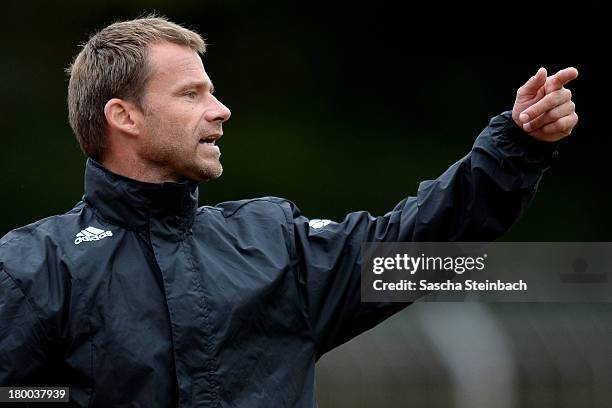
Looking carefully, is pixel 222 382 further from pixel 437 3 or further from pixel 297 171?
pixel 437 3

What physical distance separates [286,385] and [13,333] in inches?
19.3

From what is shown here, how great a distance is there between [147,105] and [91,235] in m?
0.31

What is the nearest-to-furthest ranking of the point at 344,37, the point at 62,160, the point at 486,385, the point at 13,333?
the point at 13,333 → the point at 486,385 → the point at 62,160 → the point at 344,37

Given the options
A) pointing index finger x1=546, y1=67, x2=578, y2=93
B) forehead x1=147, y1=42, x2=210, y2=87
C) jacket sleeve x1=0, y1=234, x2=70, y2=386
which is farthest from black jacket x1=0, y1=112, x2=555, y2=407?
forehead x1=147, y1=42, x2=210, y2=87

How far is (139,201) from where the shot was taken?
93.3 inches

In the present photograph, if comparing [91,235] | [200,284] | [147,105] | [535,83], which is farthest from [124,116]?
[535,83]

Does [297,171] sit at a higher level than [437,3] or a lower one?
lower

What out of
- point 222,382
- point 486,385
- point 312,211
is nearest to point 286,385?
point 222,382

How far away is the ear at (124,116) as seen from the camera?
8.28ft

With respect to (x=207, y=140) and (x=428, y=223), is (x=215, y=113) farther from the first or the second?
(x=428, y=223)

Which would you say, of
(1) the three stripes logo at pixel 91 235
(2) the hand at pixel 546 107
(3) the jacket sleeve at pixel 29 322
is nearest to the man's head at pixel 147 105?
(1) the three stripes logo at pixel 91 235

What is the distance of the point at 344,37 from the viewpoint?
557 centimetres

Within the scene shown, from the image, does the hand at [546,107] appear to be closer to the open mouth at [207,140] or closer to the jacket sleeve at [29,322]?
the open mouth at [207,140]

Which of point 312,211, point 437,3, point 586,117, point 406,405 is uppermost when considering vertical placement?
point 437,3
